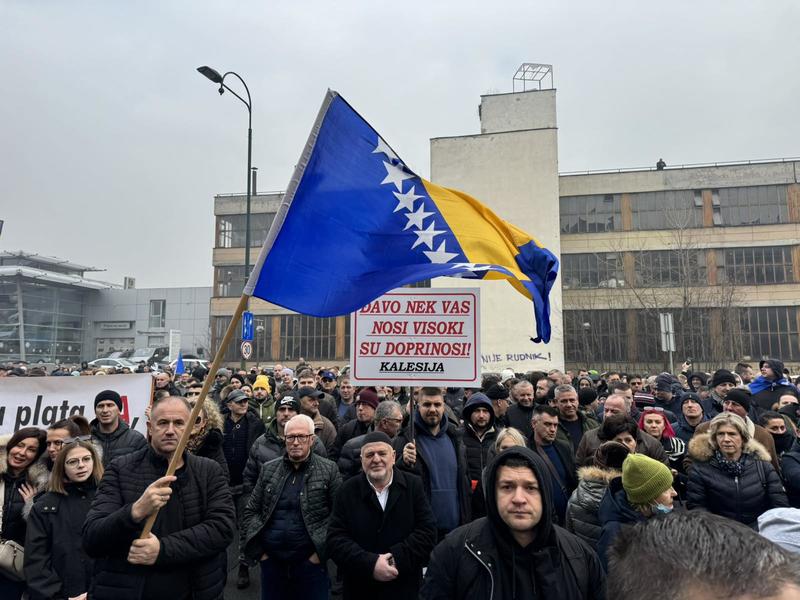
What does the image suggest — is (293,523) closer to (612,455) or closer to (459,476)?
(459,476)

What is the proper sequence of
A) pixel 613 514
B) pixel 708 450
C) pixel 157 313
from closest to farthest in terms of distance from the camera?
pixel 613 514 → pixel 708 450 → pixel 157 313

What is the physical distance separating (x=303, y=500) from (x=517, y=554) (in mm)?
2222

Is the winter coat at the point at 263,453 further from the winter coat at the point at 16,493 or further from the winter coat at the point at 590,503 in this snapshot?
the winter coat at the point at 590,503

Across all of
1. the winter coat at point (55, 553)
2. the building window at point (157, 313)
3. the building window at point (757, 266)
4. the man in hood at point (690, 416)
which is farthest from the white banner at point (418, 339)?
the building window at point (157, 313)

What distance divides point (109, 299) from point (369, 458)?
7885 centimetres

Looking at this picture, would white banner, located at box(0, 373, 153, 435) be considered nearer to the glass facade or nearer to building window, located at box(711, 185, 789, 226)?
building window, located at box(711, 185, 789, 226)

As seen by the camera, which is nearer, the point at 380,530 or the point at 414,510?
the point at 380,530

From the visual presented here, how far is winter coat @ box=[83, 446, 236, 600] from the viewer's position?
2.73 m

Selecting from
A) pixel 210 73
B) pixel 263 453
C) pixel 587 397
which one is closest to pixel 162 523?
pixel 263 453

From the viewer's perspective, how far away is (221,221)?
160 feet

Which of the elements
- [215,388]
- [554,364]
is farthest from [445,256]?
[554,364]

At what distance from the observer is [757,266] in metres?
39.0

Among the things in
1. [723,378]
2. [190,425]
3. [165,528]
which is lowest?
[165,528]

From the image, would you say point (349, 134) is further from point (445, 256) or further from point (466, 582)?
point (466, 582)
